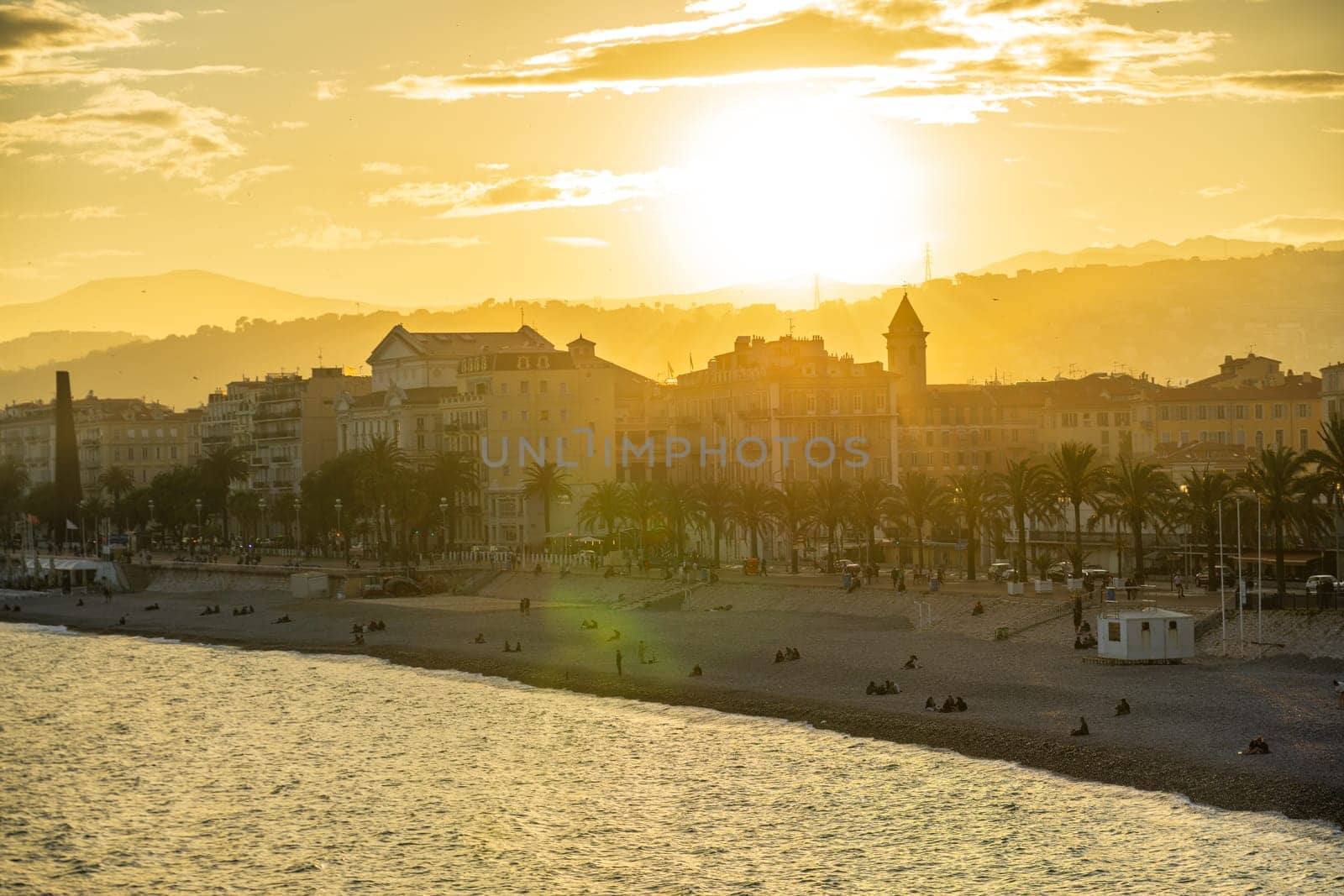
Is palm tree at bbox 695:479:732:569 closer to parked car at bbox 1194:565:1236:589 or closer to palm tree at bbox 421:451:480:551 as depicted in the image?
palm tree at bbox 421:451:480:551

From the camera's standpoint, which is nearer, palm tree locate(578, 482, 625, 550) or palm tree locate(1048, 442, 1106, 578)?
palm tree locate(1048, 442, 1106, 578)

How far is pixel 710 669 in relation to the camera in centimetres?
7181

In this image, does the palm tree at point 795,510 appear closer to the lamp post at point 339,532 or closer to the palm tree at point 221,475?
the lamp post at point 339,532

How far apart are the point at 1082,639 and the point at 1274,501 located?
31.4ft

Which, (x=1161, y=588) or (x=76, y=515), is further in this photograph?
(x=76, y=515)

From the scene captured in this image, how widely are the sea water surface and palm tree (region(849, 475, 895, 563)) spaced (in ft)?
95.1

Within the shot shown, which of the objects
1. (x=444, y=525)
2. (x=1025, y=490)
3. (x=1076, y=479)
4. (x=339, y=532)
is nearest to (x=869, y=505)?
(x=1025, y=490)

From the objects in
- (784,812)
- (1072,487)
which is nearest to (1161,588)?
(1072,487)

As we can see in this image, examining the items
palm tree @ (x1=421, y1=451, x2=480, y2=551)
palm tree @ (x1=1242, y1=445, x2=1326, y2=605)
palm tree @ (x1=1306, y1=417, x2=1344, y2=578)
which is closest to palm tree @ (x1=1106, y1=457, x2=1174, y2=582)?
palm tree @ (x1=1242, y1=445, x2=1326, y2=605)

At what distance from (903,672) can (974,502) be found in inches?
893

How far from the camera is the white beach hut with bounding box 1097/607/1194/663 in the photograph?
63000 millimetres

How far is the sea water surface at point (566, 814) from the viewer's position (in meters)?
41.9

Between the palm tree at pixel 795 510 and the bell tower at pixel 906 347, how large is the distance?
57221 millimetres

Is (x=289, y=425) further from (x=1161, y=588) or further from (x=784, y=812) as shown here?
(x=784, y=812)
